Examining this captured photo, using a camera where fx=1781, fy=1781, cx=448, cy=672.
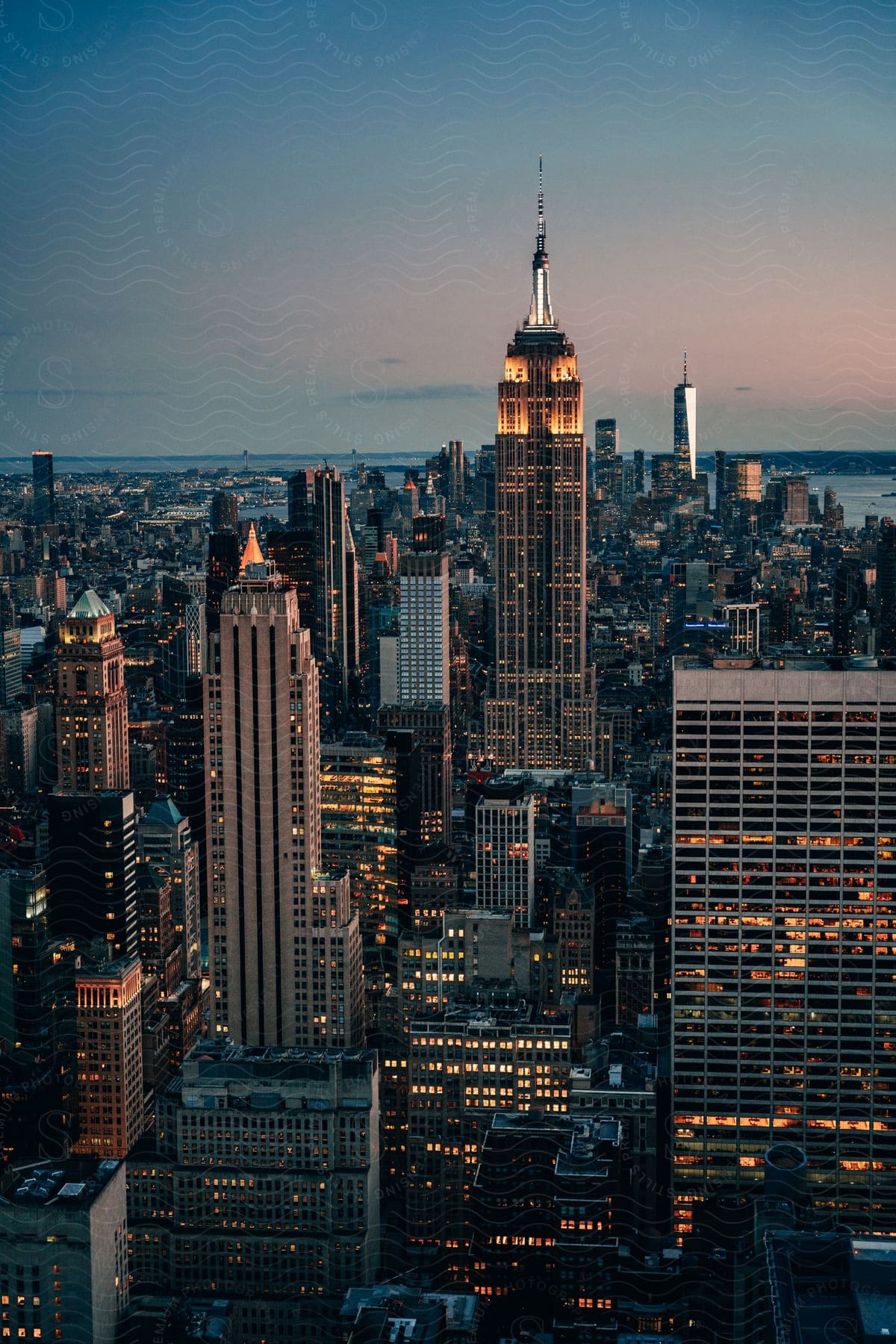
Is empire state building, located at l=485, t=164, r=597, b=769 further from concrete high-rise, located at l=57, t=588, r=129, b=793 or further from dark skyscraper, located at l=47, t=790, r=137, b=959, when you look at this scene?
dark skyscraper, located at l=47, t=790, r=137, b=959

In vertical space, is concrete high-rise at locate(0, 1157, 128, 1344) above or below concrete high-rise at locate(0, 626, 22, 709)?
below

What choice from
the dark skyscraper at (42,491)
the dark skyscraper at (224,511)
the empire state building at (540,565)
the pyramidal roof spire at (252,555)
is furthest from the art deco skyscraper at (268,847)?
the empire state building at (540,565)

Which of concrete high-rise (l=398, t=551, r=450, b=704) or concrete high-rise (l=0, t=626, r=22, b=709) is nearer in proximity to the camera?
concrete high-rise (l=0, t=626, r=22, b=709)

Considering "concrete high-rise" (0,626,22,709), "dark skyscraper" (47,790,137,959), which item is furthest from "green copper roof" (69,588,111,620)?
"concrete high-rise" (0,626,22,709)

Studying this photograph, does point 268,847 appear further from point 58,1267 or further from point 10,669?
point 10,669

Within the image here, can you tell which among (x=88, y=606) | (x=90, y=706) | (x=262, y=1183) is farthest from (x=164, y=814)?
(x=262, y=1183)

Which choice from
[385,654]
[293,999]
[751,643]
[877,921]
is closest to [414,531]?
[385,654]

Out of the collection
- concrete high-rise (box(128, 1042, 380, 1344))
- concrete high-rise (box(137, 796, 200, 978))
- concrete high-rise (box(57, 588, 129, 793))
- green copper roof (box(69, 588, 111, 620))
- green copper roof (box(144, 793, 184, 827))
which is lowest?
concrete high-rise (box(128, 1042, 380, 1344))
